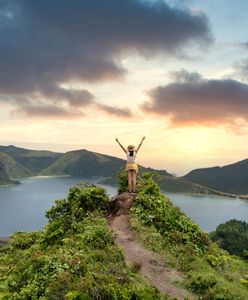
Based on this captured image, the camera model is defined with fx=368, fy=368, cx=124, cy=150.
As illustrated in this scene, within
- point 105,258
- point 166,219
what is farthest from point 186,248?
point 105,258

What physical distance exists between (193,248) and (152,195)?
5.34m

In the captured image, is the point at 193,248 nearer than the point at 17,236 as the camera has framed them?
Yes

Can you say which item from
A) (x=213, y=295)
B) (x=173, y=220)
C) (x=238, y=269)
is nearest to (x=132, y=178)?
(x=173, y=220)

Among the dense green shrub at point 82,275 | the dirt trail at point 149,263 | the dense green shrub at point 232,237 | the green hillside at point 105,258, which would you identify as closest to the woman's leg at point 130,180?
the green hillside at point 105,258

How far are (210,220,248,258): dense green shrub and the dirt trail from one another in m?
96.3

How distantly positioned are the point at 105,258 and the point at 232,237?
120 m

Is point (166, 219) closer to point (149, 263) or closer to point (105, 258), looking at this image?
point (149, 263)

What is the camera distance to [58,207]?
23.7 meters

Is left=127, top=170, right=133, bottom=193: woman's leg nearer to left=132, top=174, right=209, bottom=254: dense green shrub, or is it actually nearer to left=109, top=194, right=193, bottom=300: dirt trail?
left=132, top=174, right=209, bottom=254: dense green shrub

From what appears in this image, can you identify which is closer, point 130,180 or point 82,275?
point 82,275

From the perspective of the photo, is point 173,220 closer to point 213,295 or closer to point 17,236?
point 213,295

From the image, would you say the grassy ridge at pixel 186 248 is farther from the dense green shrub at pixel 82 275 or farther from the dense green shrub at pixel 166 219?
the dense green shrub at pixel 82 275

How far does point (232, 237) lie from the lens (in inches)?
4943

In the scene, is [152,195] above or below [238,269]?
above
